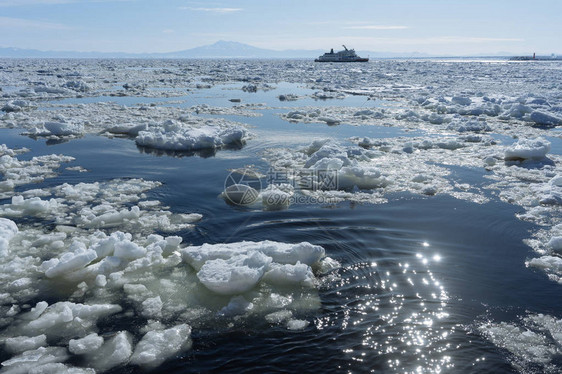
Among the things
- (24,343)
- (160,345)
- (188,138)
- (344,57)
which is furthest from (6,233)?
(344,57)

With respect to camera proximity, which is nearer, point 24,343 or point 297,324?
point 24,343

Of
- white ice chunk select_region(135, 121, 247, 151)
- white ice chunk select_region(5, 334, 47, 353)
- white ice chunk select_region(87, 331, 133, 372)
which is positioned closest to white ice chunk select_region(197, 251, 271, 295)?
white ice chunk select_region(87, 331, 133, 372)

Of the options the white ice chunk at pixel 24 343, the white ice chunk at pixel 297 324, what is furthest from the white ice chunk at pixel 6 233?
the white ice chunk at pixel 297 324

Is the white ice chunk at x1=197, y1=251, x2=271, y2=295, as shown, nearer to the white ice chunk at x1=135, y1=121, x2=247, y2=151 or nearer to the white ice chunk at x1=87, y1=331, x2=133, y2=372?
the white ice chunk at x1=87, y1=331, x2=133, y2=372

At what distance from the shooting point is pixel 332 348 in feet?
13.0

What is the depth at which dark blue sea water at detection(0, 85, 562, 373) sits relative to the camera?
3.86m

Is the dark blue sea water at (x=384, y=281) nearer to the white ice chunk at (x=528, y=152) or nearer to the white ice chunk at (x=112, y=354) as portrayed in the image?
the white ice chunk at (x=112, y=354)

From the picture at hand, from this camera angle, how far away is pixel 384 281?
5.18m

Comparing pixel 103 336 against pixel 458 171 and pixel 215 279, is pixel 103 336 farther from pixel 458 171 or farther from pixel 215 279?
pixel 458 171

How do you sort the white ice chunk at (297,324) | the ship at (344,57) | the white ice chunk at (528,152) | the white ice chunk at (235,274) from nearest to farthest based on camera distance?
the white ice chunk at (297,324) → the white ice chunk at (235,274) → the white ice chunk at (528,152) → the ship at (344,57)

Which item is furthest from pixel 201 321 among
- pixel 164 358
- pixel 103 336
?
pixel 103 336

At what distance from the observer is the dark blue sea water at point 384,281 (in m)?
3.86

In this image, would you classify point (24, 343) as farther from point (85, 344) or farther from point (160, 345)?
point (160, 345)

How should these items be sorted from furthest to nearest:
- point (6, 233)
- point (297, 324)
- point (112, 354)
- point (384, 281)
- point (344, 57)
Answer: point (344, 57), point (6, 233), point (384, 281), point (297, 324), point (112, 354)
